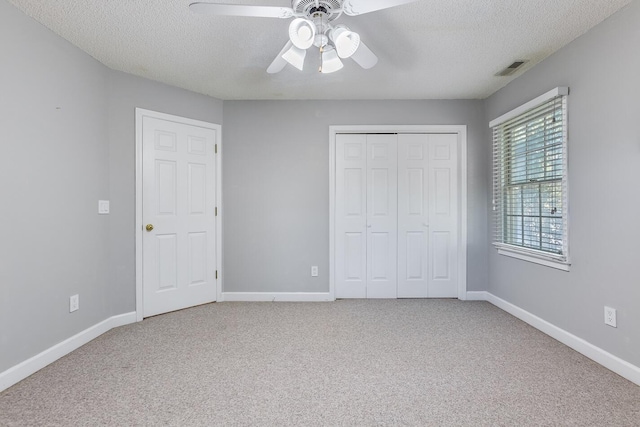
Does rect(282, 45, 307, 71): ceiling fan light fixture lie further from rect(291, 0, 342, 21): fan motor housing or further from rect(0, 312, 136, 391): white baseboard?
rect(0, 312, 136, 391): white baseboard

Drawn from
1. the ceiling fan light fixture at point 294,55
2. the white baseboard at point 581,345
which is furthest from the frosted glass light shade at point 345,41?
the white baseboard at point 581,345

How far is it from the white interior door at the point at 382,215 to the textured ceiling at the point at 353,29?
70 centimetres

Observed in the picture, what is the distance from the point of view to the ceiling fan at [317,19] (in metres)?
1.51

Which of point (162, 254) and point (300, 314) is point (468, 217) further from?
point (162, 254)

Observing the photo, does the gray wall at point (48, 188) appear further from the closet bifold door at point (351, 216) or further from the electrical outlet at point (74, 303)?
the closet bifold door at point (351, 216)

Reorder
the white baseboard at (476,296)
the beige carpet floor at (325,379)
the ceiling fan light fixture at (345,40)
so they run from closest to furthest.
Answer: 1. the beige carpet floor at (325,379)
2. the ceiling fan light fixture at (345,40)
3. the white baseboard at (476,296)

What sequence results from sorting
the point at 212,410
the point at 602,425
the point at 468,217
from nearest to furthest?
1. the point at 602,425
2. the point at 212,410
3. the point at 468,217

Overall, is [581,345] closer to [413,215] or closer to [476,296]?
[476,296]

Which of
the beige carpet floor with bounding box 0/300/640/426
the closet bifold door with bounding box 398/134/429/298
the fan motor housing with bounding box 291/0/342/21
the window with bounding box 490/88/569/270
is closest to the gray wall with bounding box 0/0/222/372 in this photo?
the beige carpet floor with bounding box 0/300/640/426

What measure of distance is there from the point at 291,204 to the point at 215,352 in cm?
185

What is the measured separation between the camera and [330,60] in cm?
201

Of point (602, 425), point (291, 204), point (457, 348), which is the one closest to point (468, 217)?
point (457, 348)

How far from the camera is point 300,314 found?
316 cm

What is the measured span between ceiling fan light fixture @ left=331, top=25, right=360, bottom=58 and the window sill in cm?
230
